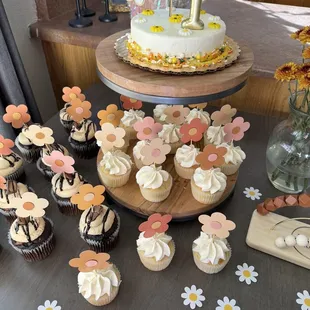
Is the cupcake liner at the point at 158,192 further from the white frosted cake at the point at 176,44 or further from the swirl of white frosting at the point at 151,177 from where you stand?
the white frosted cake at the point at 176,44

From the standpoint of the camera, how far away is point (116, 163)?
986 millimetres

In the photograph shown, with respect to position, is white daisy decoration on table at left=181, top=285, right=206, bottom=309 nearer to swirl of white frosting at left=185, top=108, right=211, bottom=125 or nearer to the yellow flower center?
the yellow flower center

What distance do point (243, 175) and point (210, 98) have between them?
0.44m

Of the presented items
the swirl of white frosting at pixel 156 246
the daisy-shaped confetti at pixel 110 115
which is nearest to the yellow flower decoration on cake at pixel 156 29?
the daisy-shaped confetti at pixel 110 115

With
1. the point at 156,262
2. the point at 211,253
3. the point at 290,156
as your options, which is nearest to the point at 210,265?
the point at 211,253

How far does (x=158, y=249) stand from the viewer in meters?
0.82

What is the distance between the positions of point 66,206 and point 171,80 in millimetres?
484

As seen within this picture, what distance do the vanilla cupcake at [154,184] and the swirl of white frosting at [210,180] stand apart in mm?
87

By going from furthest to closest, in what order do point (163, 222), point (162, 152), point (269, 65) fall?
point (269, 65), point (162, 152), point (163, 222)

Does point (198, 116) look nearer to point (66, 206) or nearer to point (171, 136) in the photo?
point (171, 136)

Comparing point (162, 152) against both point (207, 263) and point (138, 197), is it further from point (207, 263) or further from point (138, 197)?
point (207, 263)

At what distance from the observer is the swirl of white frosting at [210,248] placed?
2.67 ft

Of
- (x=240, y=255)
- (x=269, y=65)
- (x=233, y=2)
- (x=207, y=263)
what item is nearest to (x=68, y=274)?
(x=207, y=263)

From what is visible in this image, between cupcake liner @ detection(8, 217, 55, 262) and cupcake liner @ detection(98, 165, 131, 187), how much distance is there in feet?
0.72
